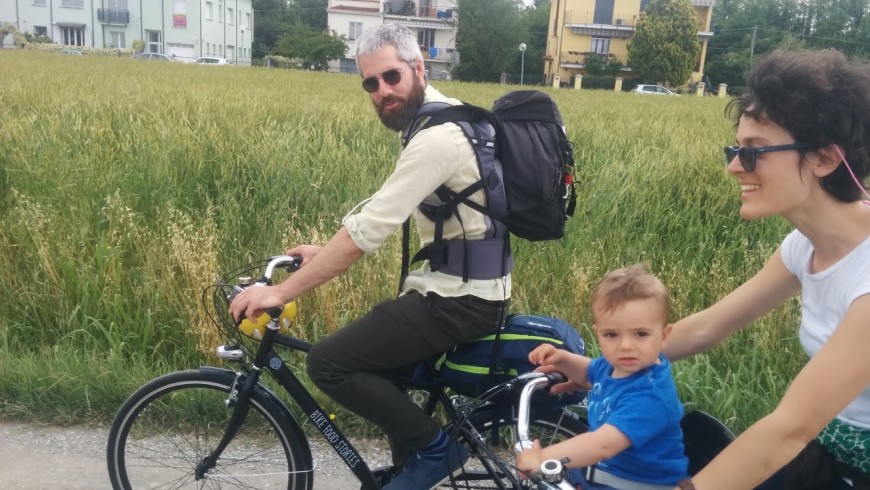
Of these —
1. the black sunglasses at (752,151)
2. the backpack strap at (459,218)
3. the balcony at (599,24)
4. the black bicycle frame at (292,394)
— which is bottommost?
the black bicycle frame at (292,394)

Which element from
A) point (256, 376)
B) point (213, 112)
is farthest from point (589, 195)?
point (213, 112)

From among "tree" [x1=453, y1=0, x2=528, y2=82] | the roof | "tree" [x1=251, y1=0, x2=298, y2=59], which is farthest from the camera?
"tree" [x1=251, y1=0, x2=298, y2=59]

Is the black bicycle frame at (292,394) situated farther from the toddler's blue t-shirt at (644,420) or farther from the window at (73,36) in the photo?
the window at (73,36)

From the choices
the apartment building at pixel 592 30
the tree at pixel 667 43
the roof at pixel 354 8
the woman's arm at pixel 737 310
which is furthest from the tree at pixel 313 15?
the woman's arm at pixel 737 310

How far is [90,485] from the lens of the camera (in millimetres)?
3205

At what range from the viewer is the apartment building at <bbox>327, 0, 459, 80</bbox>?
76.2m

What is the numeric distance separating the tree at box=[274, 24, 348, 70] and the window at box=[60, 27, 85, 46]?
17.1m

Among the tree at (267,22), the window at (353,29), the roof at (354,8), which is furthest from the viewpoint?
the tree at (267,22)

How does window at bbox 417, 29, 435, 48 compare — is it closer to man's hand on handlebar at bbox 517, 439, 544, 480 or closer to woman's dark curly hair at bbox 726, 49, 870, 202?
woman's dark curly hair at bbox 726, 49, 870, 202

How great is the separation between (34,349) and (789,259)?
4120 mm

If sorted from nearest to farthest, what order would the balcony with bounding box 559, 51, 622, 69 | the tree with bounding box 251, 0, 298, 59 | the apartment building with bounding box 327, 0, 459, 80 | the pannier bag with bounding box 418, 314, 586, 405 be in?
the pannier bag with bounding box 418, 314, 586, 405
the balcony with bounding box 559, 51, 622, 69
the apartment building with bounding box 327, 0, 459, 80
the tree with bounding box 251, 0, 298, 59

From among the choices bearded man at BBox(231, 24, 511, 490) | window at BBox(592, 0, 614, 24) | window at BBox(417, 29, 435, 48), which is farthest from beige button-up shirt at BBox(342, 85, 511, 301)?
window at BBox(417, 29, 435, 48)

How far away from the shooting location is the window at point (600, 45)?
224 feet

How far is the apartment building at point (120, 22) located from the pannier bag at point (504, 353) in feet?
231
